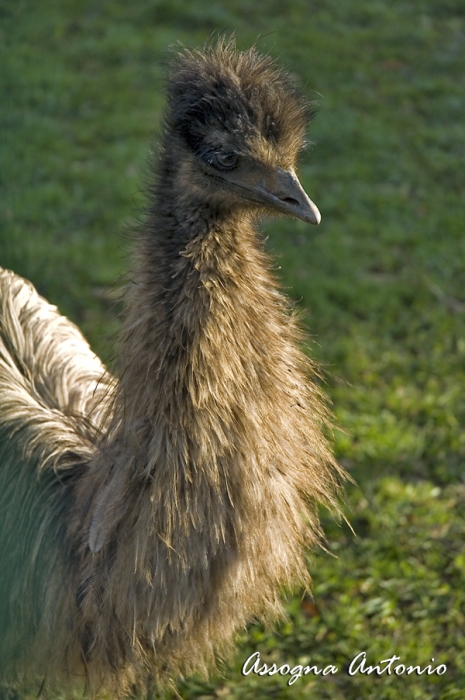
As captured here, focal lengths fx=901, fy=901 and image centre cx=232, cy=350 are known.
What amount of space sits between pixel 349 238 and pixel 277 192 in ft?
11.0

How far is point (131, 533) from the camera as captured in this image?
7.69 feet

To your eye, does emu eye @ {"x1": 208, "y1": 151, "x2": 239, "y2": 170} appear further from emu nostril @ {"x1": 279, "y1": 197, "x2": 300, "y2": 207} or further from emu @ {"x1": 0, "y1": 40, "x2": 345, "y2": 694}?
emu nostril @ {"x1": 279, "y1": 197, "x2": 300, "y2": 207}

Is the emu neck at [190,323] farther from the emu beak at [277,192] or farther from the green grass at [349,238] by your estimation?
the green grass at [349,238]

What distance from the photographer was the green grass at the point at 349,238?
3.44m

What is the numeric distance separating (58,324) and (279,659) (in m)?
1.52

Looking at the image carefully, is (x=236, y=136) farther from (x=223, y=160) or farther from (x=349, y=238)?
(x=349, y=238)

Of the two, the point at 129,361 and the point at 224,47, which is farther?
the point at 224,47

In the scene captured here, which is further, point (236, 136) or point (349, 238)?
point (349, 238)

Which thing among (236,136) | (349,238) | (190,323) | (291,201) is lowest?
(349,238)

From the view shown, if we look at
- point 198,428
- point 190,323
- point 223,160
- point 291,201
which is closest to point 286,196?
point 291,201

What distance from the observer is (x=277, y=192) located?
7.57 feet

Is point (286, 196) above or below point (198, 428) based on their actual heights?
above

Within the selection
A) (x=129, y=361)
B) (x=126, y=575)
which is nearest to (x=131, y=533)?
(x=126, y=575)

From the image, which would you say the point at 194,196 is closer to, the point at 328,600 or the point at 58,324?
the point at 58,324
